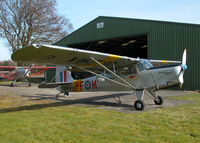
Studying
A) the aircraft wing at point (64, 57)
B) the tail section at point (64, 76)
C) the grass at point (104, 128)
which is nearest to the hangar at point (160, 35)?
the aircraft wing at point (64, 57)

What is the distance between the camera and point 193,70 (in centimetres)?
1655

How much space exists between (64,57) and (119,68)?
292 centimetres

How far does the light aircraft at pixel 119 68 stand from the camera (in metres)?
7.35

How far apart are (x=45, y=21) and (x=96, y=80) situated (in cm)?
2998

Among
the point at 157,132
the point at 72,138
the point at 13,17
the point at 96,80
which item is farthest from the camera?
the point at 13,17

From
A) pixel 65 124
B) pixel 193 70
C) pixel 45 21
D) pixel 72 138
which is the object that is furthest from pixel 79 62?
pixel 45 21

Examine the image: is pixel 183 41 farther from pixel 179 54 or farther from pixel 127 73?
pixel 127 73

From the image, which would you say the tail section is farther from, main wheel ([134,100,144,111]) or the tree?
the tree

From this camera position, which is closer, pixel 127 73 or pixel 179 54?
pixel 127 73

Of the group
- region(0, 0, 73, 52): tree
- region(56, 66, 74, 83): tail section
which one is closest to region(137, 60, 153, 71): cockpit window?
region(56, 66, 74, 83): tail section

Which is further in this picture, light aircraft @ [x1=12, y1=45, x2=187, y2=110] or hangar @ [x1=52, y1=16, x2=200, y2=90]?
hangar @ [x1=52, y1=16, x2=200, y2=90]

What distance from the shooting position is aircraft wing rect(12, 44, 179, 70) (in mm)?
6653

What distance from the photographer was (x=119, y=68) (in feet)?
32.7

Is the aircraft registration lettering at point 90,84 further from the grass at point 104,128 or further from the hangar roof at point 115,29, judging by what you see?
the hangar roof at point 115,29
